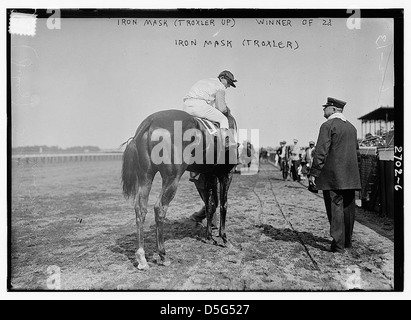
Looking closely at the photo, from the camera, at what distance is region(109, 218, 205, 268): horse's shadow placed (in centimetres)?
409

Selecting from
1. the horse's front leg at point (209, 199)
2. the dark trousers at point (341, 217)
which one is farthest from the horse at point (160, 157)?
the dark trousers at point (341, 217)

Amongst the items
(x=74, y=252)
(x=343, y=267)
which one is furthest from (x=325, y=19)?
(x=74, y=252)

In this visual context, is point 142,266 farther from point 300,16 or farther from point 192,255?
point 300,16

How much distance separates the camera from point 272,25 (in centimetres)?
371

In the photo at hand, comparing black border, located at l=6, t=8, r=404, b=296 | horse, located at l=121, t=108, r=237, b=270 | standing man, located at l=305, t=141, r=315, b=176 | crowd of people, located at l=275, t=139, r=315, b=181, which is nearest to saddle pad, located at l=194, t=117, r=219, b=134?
horse, located at l=121, t=108, r=237, b=270

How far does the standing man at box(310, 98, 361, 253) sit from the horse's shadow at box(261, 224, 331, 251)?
13.9 inches

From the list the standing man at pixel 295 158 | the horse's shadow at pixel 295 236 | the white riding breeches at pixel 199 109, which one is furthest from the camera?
the standing man at pixel 295 158

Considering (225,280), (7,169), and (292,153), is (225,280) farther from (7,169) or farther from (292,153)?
(292,153)

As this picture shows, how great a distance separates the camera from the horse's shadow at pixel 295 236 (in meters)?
4.38

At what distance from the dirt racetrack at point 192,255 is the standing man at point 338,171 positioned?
335mm

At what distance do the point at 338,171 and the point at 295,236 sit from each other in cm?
135

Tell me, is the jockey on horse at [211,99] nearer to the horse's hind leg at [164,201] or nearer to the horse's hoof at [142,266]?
the horse's hind leg at [164,201]

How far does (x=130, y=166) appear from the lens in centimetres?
374
